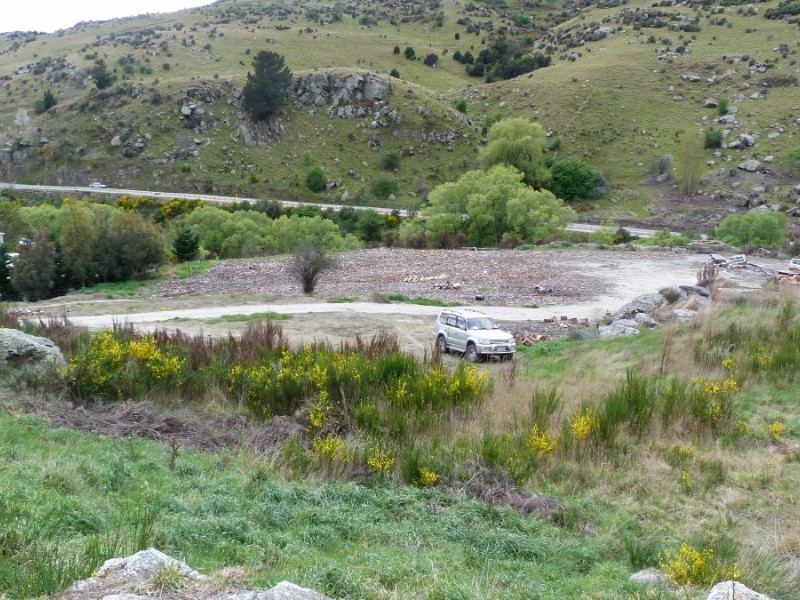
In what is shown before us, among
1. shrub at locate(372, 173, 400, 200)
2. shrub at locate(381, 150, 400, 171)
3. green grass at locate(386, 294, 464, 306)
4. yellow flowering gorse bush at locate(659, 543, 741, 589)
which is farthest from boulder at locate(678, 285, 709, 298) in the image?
shrub at locate(381, 150, 400, 171)

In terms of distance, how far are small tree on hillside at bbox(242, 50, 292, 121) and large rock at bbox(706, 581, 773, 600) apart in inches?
3330

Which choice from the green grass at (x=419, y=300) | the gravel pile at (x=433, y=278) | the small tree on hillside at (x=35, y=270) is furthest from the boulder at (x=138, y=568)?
the small tree on hillside at (x=35, y=270)

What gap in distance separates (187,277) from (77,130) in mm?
55095

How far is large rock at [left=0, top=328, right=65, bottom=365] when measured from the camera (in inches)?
448

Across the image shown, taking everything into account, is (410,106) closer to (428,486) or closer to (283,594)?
(428,486)

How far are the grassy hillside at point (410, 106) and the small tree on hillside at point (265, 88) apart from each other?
8.17 feet

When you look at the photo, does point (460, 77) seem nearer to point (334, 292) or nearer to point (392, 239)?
point (392, 239)

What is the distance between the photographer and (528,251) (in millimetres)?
42562

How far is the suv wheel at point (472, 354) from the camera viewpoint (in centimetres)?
1814

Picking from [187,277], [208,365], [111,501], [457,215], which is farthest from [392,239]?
[111,501]

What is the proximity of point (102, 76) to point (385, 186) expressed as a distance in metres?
44.7

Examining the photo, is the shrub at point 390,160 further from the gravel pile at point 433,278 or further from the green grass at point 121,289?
the green grass at point 121,289

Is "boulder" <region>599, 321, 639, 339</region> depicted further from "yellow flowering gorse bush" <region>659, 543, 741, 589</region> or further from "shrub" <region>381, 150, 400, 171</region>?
"shrub" <region>381, 150, 400, 171</region>

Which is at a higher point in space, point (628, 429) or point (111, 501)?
point (111, 501)
